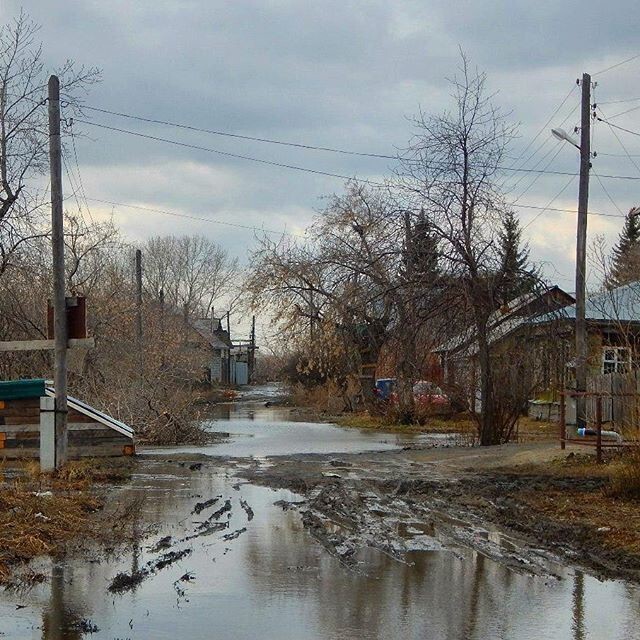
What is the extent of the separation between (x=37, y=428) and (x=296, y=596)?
12.3 metres

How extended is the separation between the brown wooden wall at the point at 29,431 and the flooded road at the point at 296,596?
828cm

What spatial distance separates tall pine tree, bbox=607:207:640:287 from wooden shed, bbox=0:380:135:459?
18583 millimetres

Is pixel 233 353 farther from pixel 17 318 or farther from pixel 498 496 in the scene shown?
pixel 498 496

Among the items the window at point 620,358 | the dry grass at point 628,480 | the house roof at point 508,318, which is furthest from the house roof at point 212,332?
the dry grass at point 628,480

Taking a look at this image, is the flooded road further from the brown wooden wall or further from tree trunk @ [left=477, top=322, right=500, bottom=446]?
tree trunk @ [left=477, top=322, right=500, bottom=446]

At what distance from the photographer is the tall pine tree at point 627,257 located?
42.2 metres

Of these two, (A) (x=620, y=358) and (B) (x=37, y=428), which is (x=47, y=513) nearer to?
(B) (x=37, y=428)

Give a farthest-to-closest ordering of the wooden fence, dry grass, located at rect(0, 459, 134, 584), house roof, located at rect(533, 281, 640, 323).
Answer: house roof, located at rect(533, 281, 640, 323)
the wooden fence
dry grass, located at rect(0, 459, 134, 584)

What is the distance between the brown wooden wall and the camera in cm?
1931

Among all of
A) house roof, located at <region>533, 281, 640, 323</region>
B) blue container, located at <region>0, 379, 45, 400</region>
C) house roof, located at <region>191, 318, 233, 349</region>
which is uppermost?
house roof, located at <region>191, 318, 233, 349</region>

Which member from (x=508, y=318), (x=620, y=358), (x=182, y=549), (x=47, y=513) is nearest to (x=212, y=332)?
(x=508, y=318)

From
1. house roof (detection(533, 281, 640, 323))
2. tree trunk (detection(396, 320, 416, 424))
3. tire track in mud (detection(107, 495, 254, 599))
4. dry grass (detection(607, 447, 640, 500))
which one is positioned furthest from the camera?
house roof (detection(533, 281, 640, 323))

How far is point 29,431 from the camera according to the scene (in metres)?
19.4

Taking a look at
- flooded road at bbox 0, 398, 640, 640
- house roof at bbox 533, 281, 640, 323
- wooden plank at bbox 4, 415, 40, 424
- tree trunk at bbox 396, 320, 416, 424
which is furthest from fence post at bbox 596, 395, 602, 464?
house roof at bbox 533, 281, 640, 323
